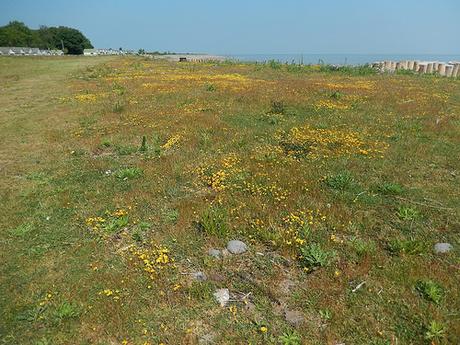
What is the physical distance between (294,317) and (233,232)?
2.75 metres

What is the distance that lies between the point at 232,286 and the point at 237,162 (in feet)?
19.9

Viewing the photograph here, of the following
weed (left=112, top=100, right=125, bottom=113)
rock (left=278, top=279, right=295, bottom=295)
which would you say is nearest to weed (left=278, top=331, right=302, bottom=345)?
rock (left=278, top=279, right=295, bottom=295)

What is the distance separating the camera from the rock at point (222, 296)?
260 inches

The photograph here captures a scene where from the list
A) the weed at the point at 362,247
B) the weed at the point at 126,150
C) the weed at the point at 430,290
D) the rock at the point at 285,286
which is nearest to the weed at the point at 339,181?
the weed at the point at 362,247

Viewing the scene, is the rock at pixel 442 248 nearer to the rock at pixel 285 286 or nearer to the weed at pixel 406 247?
the weed at pixel 406 247

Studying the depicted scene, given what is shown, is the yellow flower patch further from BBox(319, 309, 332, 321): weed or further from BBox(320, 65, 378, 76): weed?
BBox(320, 65, 378, 76): weed

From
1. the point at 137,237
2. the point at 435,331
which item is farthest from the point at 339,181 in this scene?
the point at 137,237

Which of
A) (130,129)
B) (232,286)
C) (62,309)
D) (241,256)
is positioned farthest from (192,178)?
(130,129)

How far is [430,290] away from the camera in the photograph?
6.38 metres

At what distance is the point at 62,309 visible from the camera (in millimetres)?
6320

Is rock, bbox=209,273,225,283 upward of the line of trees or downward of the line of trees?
downward

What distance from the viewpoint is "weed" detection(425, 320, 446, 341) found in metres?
5.56

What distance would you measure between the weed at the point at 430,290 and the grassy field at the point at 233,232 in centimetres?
3

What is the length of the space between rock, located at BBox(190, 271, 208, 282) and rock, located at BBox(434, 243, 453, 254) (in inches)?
188
